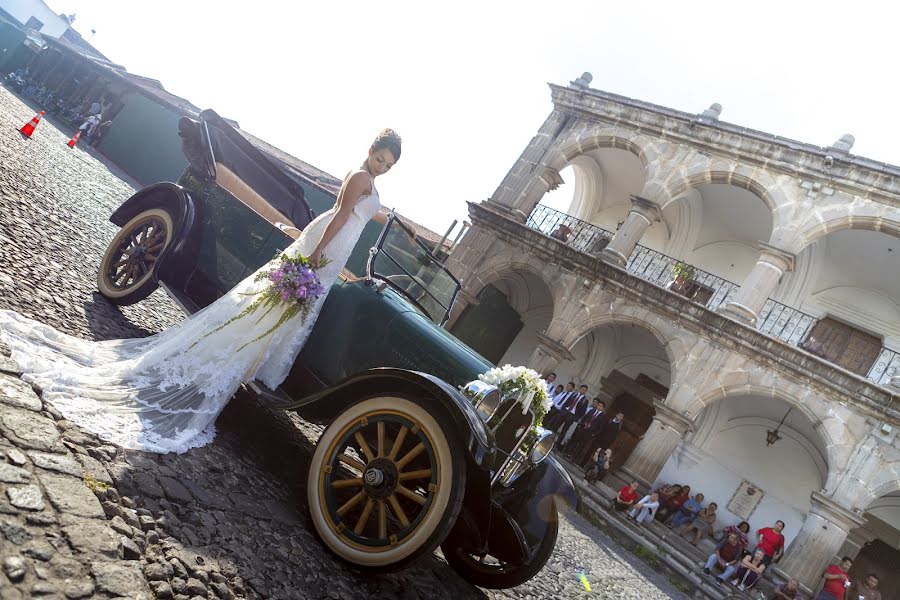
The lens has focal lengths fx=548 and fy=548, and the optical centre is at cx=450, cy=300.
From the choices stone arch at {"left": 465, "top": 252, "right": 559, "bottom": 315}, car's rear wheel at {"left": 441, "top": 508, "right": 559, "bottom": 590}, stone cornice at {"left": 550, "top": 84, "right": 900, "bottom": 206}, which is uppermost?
stone cornice at {"left": 550, "top": 84, "right": 900, "bottom": 206}

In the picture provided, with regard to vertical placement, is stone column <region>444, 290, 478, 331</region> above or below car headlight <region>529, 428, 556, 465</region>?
above

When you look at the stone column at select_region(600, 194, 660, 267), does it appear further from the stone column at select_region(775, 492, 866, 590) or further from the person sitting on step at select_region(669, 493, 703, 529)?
the stone column at select_region(775, 492, 866, 590)

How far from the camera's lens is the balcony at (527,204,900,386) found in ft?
43.7

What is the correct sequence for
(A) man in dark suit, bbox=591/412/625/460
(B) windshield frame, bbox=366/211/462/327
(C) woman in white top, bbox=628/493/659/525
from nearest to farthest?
(B) windshield frame, bbox=366/211/462/327, (C) woman in white top, bbox=628/493/659/525, (A) man in dark suit, bbox=591/412/625/460

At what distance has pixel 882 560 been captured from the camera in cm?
1305

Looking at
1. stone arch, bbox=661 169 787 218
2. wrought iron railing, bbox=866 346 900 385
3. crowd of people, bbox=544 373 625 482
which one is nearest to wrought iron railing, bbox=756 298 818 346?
wrought iron railing, bbox=866 346 900 385

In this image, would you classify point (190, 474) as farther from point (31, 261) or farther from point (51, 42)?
point (51, 42)

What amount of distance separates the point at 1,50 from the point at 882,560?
48715 mm

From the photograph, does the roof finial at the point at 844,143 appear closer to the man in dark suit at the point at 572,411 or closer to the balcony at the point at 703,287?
the balcony at the point at 703,287

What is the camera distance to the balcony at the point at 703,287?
13.3 metres

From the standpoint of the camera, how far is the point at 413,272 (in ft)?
14.6

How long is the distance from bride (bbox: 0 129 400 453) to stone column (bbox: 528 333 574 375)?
1032 centimetres

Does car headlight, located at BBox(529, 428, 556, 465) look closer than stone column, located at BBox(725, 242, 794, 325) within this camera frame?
Yes

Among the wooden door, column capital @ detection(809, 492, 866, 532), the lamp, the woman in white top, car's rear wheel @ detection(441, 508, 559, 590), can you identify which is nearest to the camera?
car's rear wheel @ detection(441, 508, 559, 590)
